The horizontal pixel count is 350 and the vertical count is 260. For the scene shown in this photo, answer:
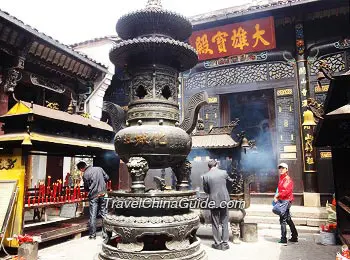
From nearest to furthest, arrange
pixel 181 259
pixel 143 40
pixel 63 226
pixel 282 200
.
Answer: pixel 181 259
pixel 143 40
pixel 282 200
pixel 63 226

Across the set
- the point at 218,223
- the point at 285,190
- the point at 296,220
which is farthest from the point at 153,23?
the point at 296,220

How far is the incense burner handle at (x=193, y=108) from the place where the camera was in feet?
16.2

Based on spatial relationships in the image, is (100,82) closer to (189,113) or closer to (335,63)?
(189,113)

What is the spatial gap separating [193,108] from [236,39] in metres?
7.58

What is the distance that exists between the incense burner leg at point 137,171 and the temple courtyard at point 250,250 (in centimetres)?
231

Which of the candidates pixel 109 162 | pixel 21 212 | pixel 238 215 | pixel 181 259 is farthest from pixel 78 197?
pixel 181 259

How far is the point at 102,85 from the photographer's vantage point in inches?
472

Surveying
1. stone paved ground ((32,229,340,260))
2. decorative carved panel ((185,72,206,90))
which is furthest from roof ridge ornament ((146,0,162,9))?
decorative carved panel ((185,72,206,90))

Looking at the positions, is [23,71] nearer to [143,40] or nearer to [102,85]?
[102,85]

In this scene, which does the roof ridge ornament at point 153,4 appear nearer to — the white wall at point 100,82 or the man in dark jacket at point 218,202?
the man in dark jacket at point 218,202

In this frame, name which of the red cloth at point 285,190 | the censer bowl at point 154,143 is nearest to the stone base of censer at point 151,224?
the censer bowl at point 154,143

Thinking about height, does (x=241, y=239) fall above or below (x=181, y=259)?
below

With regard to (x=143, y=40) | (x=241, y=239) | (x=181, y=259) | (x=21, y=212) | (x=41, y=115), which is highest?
(x=143, y=40)

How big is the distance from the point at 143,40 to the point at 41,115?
112 inches
